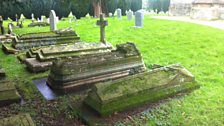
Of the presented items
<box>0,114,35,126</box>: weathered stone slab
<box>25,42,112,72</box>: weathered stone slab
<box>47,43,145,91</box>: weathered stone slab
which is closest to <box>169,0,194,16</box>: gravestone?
<box>25,42,112,72</box>: weathered stone slab

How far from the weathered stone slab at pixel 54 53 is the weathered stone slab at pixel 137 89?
3160 millimetres

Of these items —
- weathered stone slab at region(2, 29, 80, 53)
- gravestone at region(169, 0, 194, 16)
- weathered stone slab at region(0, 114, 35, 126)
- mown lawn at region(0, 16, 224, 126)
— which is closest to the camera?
weathered stone slab at region(0, 114, 35, 126)

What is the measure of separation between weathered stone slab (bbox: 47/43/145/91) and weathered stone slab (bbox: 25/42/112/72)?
1.27 m

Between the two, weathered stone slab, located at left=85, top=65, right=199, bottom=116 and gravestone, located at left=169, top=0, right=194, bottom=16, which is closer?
weathered stone slab, located at left=85, top=65, right=199, bottom=116

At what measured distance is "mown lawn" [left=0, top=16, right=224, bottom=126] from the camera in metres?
4.76

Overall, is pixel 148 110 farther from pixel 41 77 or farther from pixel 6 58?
pixel 6 58

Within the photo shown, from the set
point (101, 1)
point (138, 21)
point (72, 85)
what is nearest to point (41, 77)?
point (72, 85)

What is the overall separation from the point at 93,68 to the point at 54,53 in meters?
2.28

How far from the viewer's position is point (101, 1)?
24.4m

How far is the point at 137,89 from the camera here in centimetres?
511

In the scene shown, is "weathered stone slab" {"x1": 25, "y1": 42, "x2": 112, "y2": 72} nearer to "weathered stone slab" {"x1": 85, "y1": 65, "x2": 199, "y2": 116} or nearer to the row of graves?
the row of graves

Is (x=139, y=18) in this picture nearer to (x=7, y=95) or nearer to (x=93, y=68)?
(x=93, y=68)

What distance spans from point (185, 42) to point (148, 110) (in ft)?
21.1

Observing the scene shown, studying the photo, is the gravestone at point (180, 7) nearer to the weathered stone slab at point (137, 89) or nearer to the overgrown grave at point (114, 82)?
the overgrown grave at point (114, 82)
